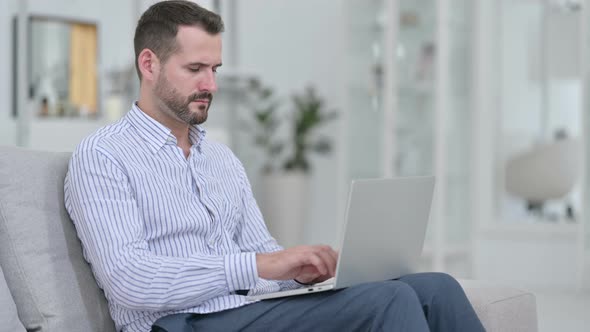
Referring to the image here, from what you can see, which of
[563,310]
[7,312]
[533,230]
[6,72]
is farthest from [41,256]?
[533,230]

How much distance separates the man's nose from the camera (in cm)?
195

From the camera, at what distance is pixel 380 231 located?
179 cm

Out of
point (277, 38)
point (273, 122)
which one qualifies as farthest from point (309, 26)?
point (273, 122)

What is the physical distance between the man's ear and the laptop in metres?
0.55

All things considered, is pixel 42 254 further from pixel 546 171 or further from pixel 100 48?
pixel 546 171

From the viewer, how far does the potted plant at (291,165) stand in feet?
20.4

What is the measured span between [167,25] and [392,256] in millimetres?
710

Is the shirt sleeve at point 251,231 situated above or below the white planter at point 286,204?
above

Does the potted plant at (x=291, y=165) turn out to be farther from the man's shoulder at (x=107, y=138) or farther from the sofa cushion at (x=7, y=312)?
the sofa cushion at (x=7, y=312)

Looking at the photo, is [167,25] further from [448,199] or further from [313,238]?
[313,238]

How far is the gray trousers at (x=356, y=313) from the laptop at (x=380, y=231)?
30 millimetres

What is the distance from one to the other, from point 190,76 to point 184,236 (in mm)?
353

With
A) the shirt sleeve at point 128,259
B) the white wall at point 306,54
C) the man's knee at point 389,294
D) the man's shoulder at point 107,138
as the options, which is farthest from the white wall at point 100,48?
the man's knee at point 389,294

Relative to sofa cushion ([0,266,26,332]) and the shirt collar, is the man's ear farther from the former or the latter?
sofa cushion ([0,266,26,332])
